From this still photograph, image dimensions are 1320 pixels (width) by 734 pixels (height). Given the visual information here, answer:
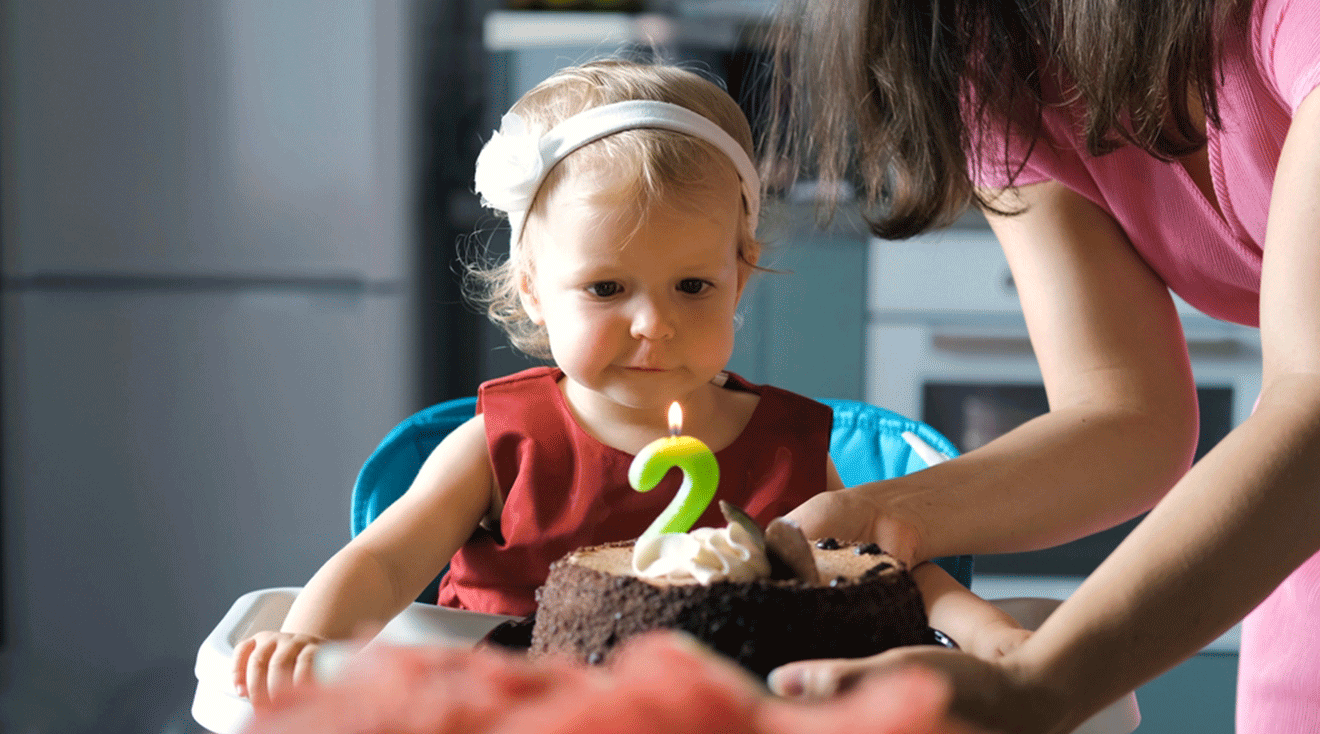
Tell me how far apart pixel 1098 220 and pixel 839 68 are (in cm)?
26

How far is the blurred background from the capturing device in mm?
2213

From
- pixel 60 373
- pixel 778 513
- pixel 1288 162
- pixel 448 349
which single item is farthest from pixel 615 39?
pixel 1288 162

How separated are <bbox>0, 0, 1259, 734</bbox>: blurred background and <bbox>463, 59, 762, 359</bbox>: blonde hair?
1.30 meters

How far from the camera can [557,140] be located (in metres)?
0.86

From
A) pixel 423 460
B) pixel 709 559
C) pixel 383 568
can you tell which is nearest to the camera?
pixel 709 559

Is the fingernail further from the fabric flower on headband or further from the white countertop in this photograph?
the white countertop

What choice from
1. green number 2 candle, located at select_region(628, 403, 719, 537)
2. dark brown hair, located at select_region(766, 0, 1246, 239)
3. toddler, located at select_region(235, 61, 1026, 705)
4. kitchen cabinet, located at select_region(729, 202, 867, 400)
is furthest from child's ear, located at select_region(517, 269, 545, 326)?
kitchen cabinet, located at select_region(729, 202, 867, 400)

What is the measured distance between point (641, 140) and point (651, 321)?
5.4 inches

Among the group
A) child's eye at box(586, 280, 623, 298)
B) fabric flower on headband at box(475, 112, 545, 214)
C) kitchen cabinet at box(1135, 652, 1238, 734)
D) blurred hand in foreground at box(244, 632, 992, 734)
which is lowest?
kitchen cabinet at box(1135, 652, 1238, 734)

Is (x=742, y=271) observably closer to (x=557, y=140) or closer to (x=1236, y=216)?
(x=557, y=140)

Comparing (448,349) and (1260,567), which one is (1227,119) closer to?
(1260,567)

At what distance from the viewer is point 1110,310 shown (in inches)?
37.5

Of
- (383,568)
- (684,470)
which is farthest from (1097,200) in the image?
(383,568)

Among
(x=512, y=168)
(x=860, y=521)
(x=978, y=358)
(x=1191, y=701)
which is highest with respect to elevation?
(x=512, y=168)
